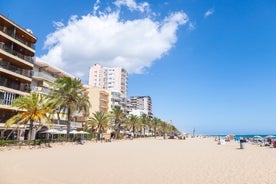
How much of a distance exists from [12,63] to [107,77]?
103791 millimetres

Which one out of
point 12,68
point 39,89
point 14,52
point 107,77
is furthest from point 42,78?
point 107,77

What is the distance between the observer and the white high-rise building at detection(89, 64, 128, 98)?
13900 centimetres

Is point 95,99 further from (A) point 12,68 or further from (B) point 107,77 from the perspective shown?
(B) point 107,77

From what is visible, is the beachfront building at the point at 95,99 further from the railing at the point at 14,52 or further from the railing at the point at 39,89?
the railing at the point at 14,52

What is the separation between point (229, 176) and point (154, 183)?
4674 mm

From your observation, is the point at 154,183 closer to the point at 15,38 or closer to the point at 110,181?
the point at 110,181

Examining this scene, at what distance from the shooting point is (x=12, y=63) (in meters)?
38.1

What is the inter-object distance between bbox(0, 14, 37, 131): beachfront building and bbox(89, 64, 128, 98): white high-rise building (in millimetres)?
96709

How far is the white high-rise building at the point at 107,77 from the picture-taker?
139000mm

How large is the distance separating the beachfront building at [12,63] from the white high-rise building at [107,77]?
96.7m

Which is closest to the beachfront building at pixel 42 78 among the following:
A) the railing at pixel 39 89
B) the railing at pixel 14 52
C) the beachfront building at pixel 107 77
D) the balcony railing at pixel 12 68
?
the railing at pixel 39 89

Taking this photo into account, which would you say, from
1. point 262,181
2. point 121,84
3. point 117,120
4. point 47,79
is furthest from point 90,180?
point 121,84

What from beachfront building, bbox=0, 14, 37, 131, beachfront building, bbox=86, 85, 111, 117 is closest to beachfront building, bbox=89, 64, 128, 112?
beachfront building, bbox=86, 85, 111, 117

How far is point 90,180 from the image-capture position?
10797mm
